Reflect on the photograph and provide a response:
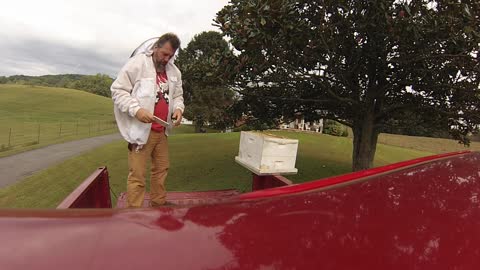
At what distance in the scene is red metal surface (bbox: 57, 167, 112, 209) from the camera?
7.90 feet

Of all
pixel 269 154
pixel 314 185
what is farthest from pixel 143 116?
pixel 269 154

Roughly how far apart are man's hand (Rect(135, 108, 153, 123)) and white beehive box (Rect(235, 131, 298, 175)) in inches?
81.1

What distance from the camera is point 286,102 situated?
25.8 ft

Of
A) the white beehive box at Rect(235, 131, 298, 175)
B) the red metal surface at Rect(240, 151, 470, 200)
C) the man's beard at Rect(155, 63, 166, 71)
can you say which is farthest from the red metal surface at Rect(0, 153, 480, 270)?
the white beehive box at Rect(235, 131, 298, 175)

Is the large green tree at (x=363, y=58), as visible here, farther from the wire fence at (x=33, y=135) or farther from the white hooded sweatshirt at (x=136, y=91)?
the wire fence at (x=33, y=135)

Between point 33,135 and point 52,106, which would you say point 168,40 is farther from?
point 52,106

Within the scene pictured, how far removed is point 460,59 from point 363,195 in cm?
521

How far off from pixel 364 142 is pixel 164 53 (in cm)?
567

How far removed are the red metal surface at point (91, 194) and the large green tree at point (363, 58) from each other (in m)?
2.96

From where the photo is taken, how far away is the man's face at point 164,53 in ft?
9.71

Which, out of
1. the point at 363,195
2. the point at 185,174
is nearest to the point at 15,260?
the point at 363,195

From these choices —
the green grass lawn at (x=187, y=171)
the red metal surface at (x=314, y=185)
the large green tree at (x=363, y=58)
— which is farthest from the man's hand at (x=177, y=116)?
the green grass lawn at (x=187, y=171)

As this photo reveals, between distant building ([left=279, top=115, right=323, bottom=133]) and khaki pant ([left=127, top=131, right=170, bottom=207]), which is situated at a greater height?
distant building ([left=279, top=115, right=323, bottom=133])

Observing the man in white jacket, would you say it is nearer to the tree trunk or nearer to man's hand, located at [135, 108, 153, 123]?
man's hand, located at [135, 108, 153, 123]
